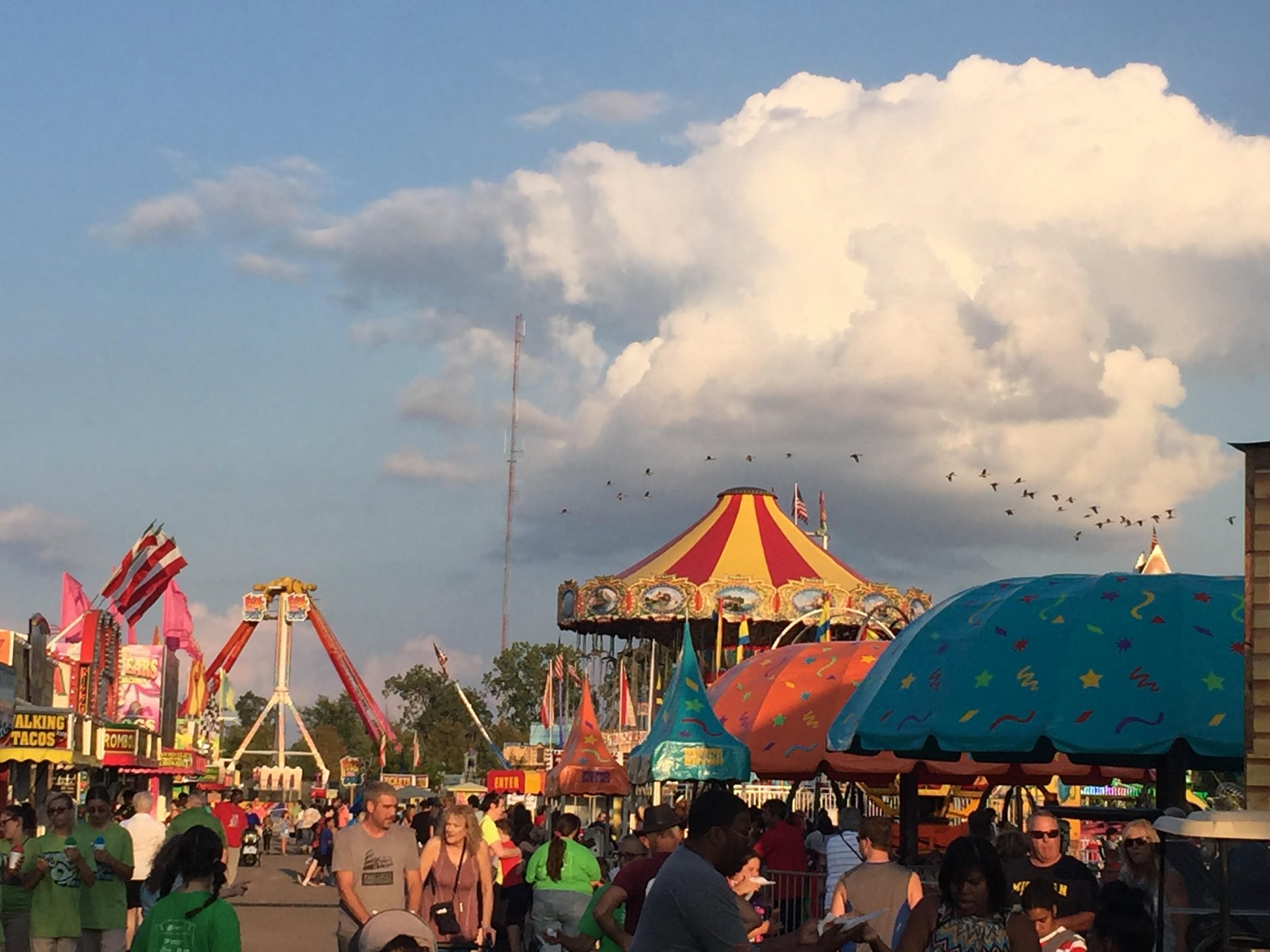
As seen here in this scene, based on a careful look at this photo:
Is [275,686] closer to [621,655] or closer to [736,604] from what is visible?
[621,655]

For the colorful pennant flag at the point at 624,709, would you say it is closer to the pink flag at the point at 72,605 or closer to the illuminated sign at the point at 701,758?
the pink flag at the point at 72,605

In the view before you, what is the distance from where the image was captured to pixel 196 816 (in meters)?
11.8

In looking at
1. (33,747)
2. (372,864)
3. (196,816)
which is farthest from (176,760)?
(372,864)

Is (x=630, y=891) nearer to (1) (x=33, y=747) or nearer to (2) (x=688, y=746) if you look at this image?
(2) (x=688, y=746)

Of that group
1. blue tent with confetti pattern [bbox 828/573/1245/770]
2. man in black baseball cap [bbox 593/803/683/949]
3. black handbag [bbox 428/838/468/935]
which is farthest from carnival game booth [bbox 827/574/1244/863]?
man in black baseball cap [bbox 593/803/683/949]

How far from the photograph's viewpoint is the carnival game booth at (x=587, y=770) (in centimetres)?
3228

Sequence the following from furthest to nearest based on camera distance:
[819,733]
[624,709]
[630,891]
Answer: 1. [624,709]
2. [819,733]
3. [630,891]

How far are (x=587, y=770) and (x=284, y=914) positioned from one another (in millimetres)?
7845

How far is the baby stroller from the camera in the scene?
42.2 metres

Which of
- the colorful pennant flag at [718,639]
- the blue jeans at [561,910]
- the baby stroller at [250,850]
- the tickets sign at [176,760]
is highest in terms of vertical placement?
the colorful pennant flag at [718,639]

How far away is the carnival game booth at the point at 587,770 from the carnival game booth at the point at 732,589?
2713 centimetres

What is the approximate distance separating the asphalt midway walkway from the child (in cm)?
671

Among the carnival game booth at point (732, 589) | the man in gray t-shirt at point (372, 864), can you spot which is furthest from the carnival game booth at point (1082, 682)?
the carnival game booth at point (732, 589)

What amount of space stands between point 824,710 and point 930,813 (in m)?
5.67
